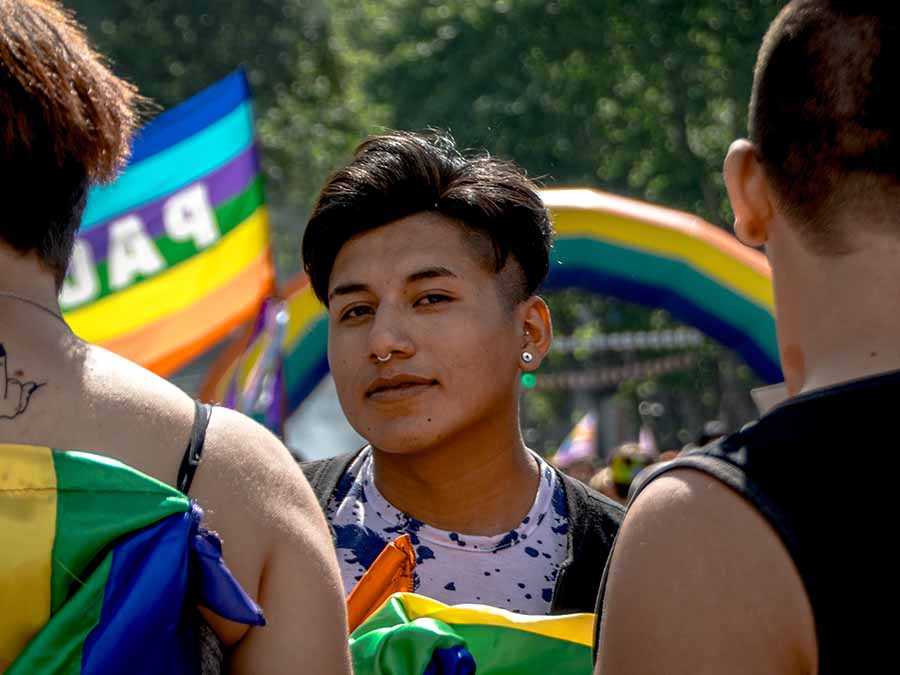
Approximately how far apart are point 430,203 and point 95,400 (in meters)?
1.45

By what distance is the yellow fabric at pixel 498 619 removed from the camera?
235cm

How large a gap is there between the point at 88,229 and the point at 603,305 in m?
20.8

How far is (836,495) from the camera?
1514 mm

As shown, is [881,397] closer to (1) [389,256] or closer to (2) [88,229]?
(1) [389,256]

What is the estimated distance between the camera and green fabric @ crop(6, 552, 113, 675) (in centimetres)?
164

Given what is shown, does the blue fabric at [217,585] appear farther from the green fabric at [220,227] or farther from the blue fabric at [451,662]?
the green fabric at [220,227]

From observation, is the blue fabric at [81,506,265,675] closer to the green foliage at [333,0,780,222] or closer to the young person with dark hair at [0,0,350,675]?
the young person with dark hair at [0,0,350,675]

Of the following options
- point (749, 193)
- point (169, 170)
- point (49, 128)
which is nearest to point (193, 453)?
point (49, 128)

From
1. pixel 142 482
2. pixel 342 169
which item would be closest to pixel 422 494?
pixel 342 169

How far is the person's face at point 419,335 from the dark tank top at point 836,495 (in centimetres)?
143

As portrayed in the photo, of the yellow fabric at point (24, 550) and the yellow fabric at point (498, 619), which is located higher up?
the yellow fabric at point (24, 550)

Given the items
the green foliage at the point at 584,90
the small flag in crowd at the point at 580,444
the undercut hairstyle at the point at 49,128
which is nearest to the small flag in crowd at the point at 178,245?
the small flag in crowd at the point at 580,444

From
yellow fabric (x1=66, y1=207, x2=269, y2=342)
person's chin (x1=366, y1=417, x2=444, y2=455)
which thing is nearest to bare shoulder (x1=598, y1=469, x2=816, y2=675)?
person's chin (x1=366, y1=417, x2=444, y2=455)

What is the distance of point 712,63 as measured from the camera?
2448cm
